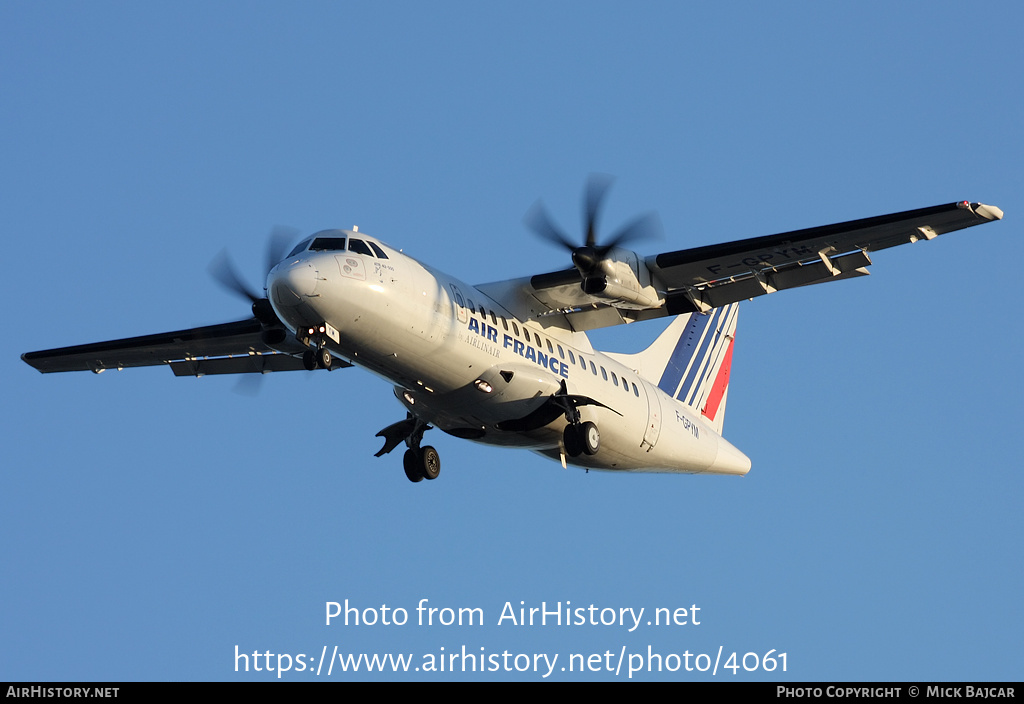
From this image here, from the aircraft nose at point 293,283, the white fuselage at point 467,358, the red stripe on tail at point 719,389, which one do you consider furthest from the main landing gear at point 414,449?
the red stripe on tail at point 719,389

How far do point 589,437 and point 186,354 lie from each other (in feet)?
22.9

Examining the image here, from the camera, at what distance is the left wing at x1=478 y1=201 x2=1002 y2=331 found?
627 inches

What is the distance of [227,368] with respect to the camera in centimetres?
2053

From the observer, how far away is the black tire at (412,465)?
1852cm

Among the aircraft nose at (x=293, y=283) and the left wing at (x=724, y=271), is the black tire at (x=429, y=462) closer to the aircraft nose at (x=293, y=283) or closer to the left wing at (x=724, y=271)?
the left wing at (x=724, y=271)

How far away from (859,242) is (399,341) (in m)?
6.36

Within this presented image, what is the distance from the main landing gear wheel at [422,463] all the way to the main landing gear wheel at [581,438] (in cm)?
208

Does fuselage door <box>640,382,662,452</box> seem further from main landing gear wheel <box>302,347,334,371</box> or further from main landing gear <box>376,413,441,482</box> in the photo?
main landing gear wheel <box>302,347,334,371</box>

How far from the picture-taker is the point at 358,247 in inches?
607

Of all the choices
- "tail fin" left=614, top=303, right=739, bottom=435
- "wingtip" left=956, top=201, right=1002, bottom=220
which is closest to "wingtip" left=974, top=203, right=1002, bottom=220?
"wingtip" left=956, top=201, right=1002, bottom=220

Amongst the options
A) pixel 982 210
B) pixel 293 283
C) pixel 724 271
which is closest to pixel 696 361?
pixel 724 271

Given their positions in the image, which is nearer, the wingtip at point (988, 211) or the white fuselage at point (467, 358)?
the white fuselage at point (467, 358)
